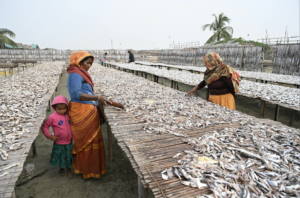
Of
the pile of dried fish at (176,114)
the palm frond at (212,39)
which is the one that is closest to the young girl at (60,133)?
the pile of dried fish at (176,114)

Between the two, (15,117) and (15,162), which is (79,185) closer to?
(15,162)

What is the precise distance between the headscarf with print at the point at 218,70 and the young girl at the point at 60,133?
3.14m

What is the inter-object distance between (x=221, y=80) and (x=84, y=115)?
10.1 ft

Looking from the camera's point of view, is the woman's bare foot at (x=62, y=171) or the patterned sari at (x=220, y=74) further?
the patterned sari at (x=220, y=74)

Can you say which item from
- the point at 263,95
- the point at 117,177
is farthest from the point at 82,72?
the point at 263,95

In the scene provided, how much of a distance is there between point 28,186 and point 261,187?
3.62 meters

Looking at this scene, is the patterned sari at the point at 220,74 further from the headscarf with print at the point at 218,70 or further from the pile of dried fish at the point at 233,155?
the pile of dried fish at the point at 233,155

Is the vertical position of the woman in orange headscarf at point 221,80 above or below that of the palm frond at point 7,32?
below

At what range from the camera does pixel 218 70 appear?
387 centimetres

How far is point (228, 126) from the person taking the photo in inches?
102

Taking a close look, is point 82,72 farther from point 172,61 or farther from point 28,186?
point 172,61

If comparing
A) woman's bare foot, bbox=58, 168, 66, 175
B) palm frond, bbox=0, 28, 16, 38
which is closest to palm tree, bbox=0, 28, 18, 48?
palm frond, bbox=0, 28, 16, 38

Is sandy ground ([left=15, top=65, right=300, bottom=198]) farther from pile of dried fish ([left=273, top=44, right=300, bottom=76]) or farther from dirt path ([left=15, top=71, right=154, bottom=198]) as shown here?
pile of dried fish ([left=273, top=44, right=300, bottom=76])

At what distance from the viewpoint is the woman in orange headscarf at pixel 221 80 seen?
12.5 ft
